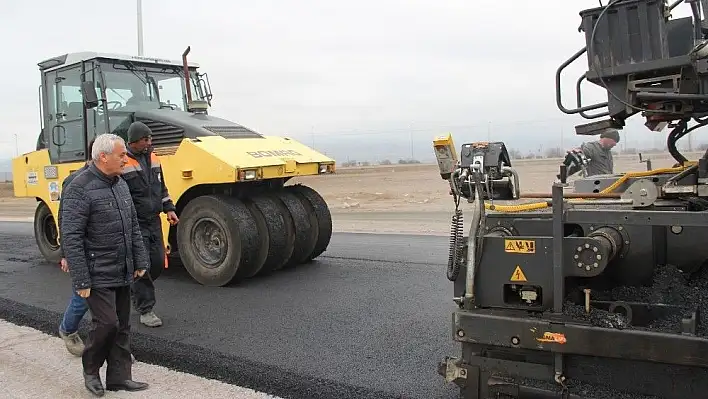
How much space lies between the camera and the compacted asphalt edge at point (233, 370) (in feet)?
12.7

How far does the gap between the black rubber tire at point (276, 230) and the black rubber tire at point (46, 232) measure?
154 inches

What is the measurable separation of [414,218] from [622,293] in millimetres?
12178

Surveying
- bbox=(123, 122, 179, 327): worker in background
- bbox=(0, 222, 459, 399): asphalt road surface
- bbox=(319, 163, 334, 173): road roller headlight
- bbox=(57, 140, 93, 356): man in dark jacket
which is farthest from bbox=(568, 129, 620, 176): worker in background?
bbox=(57, 140, 93, 356): man in dark jacket

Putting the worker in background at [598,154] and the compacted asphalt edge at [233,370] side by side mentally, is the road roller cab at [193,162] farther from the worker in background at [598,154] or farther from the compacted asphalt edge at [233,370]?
the worker in background at [598,154]

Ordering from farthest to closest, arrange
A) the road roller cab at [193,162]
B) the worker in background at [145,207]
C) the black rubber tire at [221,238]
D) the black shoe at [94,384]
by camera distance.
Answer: the road roller cab at [193,162]
the black rubber tire at [221,238]
the worker in background at [145,207]
the black shoe at [94,384]

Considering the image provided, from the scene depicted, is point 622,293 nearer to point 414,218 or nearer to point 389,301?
point 389,301

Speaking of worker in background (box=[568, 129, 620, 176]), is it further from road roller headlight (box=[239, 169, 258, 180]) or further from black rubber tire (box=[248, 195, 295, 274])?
road roller headlight (box=[239, 169, 258, 180])

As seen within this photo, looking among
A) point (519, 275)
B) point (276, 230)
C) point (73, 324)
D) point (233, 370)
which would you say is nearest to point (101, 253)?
point (73, 324)

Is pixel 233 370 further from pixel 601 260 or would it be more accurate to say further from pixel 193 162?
pixel 193 162

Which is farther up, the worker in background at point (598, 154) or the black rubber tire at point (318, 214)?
the worker in background at point (598, 154)

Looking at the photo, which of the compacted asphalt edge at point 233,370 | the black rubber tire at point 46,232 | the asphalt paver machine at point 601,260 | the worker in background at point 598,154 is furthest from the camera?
the black rubber tire at point 46,232

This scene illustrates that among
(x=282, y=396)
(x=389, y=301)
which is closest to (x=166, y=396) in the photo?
(x=282, y=396)

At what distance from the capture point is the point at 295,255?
789 centimetres

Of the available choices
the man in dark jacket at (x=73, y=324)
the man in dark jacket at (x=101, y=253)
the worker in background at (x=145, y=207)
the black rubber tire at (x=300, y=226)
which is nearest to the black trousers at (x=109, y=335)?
the man in dark jacket at (x=101, y=253)
